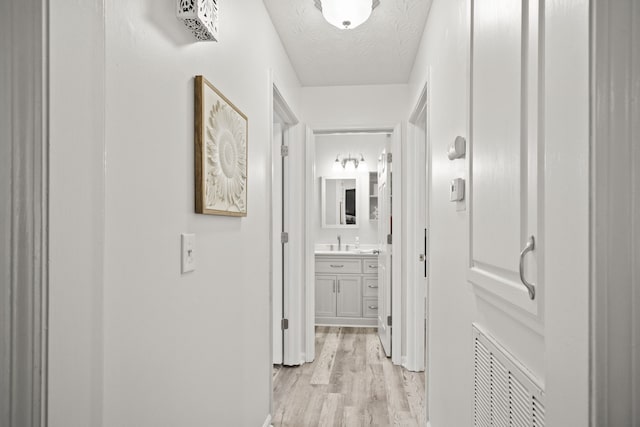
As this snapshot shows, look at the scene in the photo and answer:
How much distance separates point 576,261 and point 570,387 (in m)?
0.21

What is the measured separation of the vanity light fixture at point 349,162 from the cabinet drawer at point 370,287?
146 centimetres

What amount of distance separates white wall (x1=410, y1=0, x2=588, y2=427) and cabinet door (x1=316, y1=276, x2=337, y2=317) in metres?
2.34

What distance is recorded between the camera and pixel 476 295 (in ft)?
4.57

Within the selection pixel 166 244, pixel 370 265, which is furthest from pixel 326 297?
pixel 166 244

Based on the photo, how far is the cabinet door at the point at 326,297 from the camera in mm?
4621

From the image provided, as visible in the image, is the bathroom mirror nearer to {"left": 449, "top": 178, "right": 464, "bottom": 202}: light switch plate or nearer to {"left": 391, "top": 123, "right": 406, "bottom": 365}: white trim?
{"left": 391, "top": 123, "right": 406, "bottom": 365}: white trim

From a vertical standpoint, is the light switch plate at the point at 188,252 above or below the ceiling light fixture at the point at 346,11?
below

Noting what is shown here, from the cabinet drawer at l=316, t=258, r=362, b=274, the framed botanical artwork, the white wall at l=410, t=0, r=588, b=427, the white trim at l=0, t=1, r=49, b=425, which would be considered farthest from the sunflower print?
the cabinet drawer at l=316, t=258, r=362, b=274

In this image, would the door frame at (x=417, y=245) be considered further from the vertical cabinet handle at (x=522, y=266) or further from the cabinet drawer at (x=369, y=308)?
the vertical cabinet handle at (x=522, y=266)

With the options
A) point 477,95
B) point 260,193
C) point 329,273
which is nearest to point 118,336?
point 477,95

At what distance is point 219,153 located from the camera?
58.8 inches

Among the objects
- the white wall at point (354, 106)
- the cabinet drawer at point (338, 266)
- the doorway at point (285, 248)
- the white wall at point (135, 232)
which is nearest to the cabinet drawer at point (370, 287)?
the cabinet drawer at point (338, 266)

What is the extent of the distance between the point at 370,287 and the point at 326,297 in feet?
1.68

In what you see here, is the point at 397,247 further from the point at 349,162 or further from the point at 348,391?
the point at 349,162
